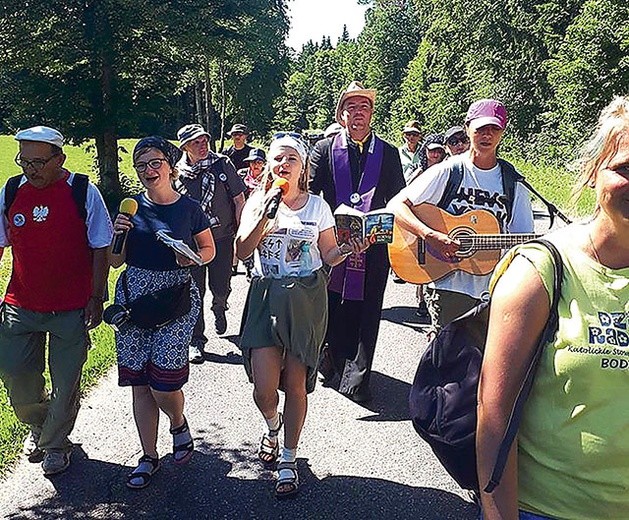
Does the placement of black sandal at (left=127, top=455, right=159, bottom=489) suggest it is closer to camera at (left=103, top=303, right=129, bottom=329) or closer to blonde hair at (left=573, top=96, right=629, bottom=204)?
camera at (left=103, top=303, right=129, bottom=329)

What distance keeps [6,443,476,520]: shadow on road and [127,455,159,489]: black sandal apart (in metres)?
0.04

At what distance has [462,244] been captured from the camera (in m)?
4.18

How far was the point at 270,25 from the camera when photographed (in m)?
38.6

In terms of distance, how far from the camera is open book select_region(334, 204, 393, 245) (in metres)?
3.49

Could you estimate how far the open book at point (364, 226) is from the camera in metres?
3.49

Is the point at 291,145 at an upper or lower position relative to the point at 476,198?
upper

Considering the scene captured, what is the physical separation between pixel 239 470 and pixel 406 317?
12.9 feet

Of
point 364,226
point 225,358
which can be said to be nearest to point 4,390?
point 225,358

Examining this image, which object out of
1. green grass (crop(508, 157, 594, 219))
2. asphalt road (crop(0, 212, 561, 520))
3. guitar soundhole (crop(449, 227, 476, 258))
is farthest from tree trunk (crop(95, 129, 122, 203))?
guitar soundhole (crop(449, 227, 476, 258))

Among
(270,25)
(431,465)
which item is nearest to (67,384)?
(431,465)

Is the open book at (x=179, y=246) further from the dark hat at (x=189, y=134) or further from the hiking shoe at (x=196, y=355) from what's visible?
the dark hat at (x=189, y=134)

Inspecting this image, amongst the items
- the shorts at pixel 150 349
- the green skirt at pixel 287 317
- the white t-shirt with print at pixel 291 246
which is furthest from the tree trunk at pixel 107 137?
the green skirt at pixel 287 317

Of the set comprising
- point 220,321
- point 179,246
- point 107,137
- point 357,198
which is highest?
point 107,137

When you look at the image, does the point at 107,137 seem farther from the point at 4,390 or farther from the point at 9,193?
the point at 9,193
